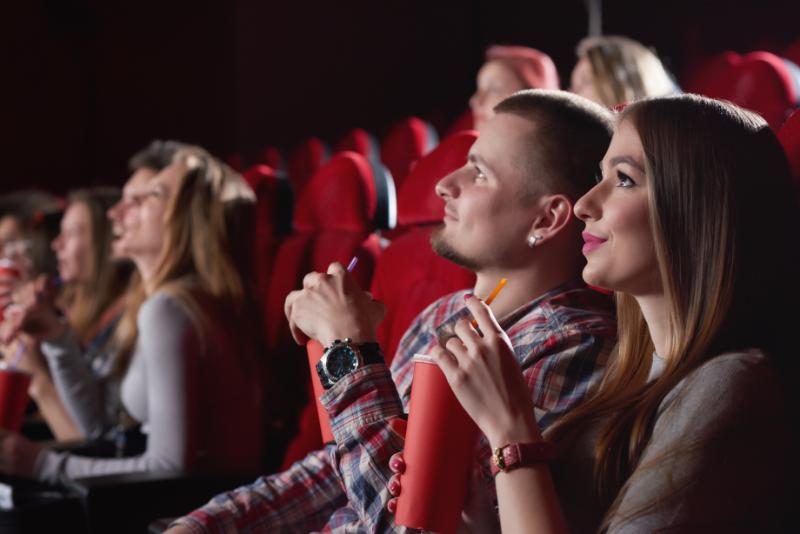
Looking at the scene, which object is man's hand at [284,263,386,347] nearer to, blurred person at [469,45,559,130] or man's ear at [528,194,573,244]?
man's ear at [528,194,573,244]

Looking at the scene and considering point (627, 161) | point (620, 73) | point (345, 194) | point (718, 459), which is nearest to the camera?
point (718, 459)

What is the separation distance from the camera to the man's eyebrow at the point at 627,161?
27.8 inches

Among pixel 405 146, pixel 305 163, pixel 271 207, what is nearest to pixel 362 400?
pixel 271 207

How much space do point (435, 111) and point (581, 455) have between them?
3023 millimetres

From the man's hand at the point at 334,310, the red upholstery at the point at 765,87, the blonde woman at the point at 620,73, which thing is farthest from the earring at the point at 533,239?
the blonde woman at the point at 620,73

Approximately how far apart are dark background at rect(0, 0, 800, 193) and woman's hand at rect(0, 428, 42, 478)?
85.0 inches

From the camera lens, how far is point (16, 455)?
1.36 meters

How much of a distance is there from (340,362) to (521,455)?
217 mm

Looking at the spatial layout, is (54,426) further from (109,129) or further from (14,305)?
(109,129)

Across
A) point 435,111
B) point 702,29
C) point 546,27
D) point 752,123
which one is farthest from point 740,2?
point 752,123

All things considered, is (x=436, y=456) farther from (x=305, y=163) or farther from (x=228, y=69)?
(x=228, y=69)

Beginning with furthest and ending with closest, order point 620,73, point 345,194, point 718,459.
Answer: point 620,73 < point 345,194 < point 718,459

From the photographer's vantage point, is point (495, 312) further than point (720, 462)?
Yes

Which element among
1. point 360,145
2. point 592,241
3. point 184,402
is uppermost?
point 360,145
